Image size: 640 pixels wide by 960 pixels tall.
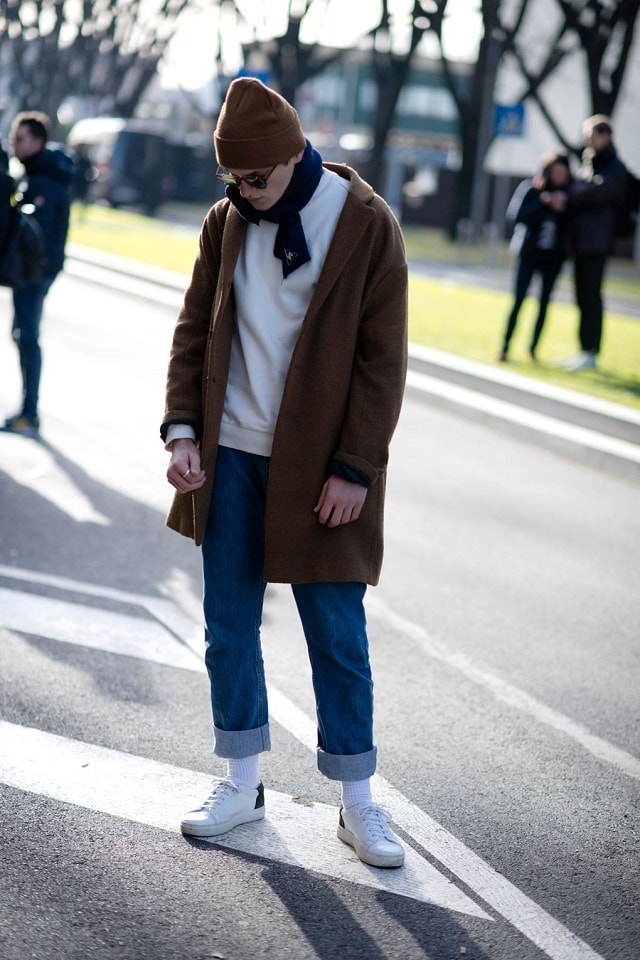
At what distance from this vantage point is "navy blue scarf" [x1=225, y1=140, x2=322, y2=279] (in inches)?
131

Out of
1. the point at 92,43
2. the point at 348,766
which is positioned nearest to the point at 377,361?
the point at 348,766

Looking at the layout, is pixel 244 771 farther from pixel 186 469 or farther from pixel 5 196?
pixel 5 196

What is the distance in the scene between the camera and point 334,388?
3379mm

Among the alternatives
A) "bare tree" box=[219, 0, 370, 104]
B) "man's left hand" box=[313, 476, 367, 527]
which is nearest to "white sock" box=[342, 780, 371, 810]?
"man's left hand" box=[313, 476, 367, 527]

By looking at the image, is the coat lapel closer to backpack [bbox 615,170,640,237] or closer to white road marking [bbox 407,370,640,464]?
white road marking [bbox 407,370,640,464]

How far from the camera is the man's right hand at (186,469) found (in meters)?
3.45

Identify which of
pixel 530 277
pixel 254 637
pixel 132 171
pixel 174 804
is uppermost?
pixel 530 277

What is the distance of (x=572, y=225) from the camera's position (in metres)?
12.3

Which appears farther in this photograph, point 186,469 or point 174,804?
point 174,804

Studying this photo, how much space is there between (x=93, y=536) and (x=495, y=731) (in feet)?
8.77

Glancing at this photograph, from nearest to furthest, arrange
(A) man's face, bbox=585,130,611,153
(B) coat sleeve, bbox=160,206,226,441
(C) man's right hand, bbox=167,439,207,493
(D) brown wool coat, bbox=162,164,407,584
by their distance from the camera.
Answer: (D) brown wool coat, bbox=162,164,407,584 → (C) man's right hand, bbox=167,439,207,493 → (B) coat sleeve, bbox=160,206,226,441 → (A) man's face, bbox=585,130,611,153

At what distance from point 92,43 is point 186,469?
58589 millimetres

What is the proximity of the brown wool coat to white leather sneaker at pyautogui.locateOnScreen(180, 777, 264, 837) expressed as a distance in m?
0.64

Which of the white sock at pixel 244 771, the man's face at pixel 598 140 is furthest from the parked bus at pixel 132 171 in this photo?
the white sock at pixel 244 771
